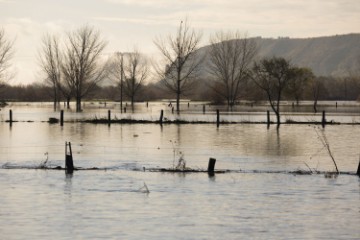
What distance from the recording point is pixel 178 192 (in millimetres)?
20594

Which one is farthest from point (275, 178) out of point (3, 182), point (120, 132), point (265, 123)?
point (265, 123)

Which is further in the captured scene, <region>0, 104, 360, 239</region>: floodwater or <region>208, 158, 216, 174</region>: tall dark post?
<region>208, 158, 216, 174</region>: tall dark post

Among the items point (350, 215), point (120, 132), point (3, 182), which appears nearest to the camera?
point (350, 215)

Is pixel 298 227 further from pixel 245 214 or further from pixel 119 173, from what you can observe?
pixel 119 173

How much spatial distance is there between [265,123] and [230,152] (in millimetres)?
25505

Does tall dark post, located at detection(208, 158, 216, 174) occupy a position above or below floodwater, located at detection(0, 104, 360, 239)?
above

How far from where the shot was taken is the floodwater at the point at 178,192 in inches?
603

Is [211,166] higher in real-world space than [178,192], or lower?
higher

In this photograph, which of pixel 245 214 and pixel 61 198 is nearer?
pixel 245 214

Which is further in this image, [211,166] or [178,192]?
[211,166]

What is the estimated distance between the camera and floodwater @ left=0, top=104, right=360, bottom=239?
15312 millimetres

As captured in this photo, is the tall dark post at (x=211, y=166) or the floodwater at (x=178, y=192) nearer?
the floodwater at (x=178, y=192)

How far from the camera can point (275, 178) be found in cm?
2355

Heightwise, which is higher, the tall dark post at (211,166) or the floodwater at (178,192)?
the tall dark post at (211,166)
